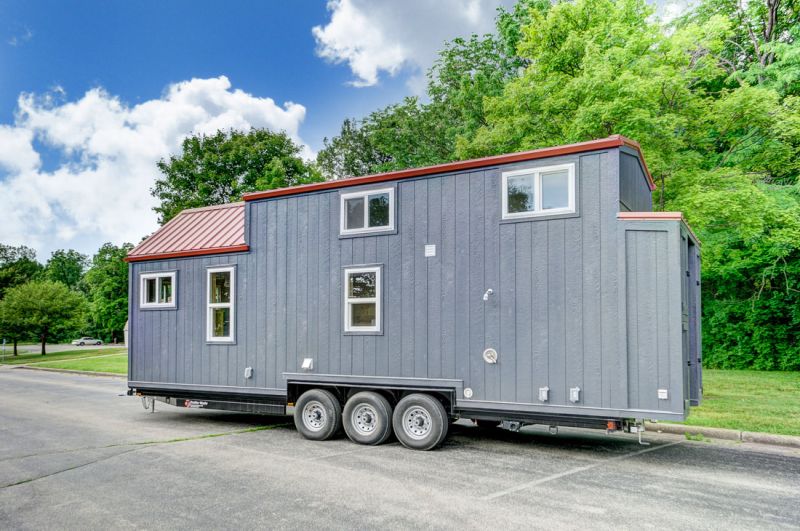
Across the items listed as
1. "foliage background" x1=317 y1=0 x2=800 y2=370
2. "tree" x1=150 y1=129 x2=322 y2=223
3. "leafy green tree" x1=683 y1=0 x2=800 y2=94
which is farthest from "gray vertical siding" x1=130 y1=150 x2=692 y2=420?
"tree" x1=150 y1=129 x2=322 y2=223

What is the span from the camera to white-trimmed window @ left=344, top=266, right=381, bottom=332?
864cm

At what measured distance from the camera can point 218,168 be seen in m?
37.1

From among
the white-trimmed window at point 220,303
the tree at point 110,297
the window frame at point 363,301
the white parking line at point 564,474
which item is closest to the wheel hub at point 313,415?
Result: the window frame at point 363,301

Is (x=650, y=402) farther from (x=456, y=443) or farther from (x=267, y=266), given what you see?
(x=267, y=266)

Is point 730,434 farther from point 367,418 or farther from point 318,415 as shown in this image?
point 318,415

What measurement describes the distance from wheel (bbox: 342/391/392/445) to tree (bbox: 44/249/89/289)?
97.1 metres

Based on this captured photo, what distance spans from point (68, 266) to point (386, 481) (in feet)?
352

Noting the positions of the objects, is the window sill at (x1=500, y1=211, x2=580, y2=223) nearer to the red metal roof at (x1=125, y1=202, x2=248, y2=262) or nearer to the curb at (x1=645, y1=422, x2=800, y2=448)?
the curb at (x1=645, y1=422, x2=800, y2=448)

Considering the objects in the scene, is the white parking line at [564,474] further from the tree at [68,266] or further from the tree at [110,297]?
the tree at [68,266]

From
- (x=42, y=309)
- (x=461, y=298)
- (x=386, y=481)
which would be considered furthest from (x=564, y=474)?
(x=42, y=309)

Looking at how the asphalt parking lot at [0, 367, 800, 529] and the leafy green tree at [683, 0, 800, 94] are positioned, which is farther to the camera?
the leafy green tree at [683, 0, 800, 94]

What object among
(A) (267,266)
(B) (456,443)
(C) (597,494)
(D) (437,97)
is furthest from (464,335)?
(D) (437,97)

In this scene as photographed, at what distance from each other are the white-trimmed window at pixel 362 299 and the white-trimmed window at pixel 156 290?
4332 mm

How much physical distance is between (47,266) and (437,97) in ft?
291
